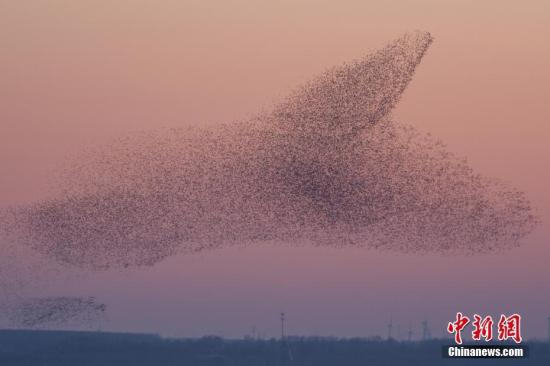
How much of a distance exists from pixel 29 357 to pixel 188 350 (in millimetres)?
19022

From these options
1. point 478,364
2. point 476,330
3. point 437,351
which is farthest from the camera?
point 437,351

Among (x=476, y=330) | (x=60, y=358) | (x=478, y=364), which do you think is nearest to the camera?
(x=476, y=330)

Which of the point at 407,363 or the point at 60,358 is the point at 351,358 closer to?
the point at 407,363

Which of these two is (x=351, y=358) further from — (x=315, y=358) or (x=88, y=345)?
(x=88, y=345)

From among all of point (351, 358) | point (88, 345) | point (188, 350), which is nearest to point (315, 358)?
point (351, 358)

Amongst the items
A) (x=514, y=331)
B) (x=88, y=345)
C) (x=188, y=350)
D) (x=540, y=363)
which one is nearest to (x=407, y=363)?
(x=540, y=363)

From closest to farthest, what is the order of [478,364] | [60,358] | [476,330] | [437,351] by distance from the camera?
[476,330] → [60,358] → [478,364] → [437,351]

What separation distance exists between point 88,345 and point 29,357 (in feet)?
33.9

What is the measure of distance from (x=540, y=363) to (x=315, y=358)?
938 inches

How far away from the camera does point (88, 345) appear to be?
139750 mm

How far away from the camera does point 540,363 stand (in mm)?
131500

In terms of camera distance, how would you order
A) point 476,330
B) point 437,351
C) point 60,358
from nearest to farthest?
point 476,330
point 60,358
point 437,351

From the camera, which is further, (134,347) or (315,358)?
(134,347)

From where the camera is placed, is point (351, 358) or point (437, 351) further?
point (437, 351)
